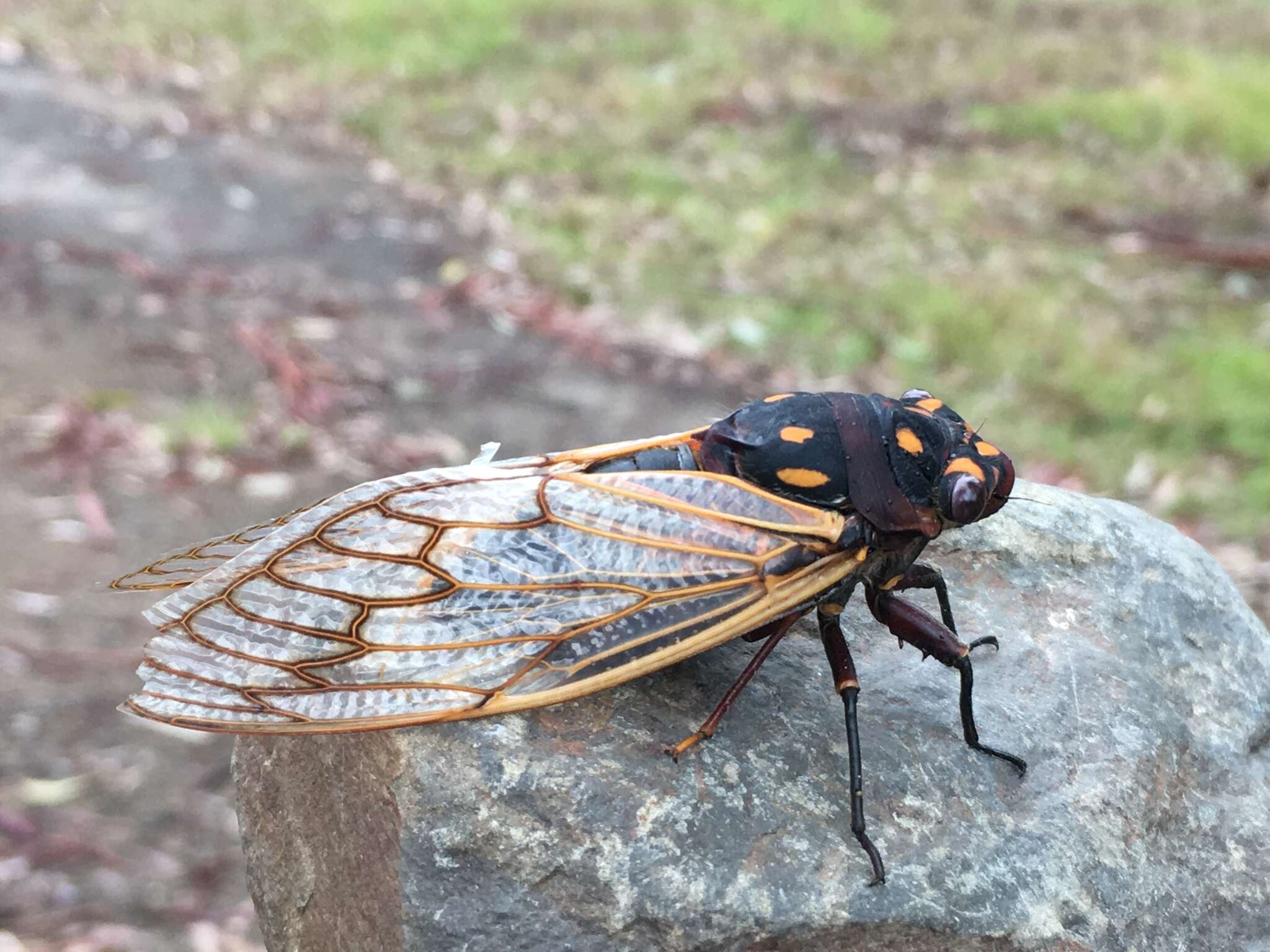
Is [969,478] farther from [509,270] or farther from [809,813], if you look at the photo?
[509,270]

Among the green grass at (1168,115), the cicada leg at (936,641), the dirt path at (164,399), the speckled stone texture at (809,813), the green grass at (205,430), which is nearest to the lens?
the speckled stone texture at (809,813)

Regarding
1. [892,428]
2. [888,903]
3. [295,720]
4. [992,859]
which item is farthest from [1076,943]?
[295,720]

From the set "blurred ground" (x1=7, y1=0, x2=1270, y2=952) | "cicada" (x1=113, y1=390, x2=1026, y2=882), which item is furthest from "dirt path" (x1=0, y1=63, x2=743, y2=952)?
"cicada" (x1=113, y1=390, x2=1026, y2=882)

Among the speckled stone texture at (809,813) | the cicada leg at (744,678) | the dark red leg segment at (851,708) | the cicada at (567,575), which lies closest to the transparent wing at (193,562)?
the cicada at (567,575)

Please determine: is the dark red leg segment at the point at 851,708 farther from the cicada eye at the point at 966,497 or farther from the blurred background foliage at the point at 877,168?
the blurred background foliage at the point at 877,168

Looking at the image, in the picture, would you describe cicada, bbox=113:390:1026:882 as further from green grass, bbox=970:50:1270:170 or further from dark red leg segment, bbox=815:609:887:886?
green grass, bbox=970:50:1270:170

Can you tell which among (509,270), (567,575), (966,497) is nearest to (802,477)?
(966,497)
